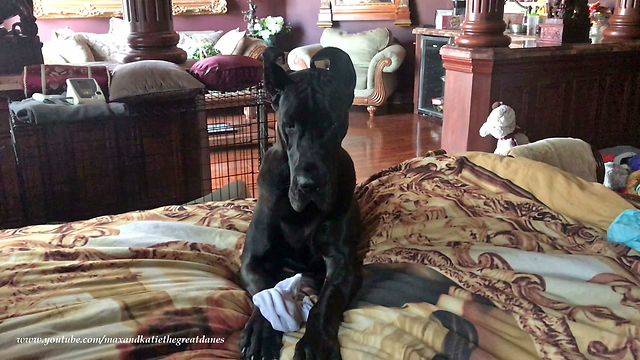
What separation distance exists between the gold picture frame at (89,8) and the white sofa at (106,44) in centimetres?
27

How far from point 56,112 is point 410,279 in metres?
1.55

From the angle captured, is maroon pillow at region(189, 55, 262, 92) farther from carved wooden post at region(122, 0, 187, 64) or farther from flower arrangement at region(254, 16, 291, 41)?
flower arrangement at region(254, 16, 291, 41)

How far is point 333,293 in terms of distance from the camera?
4.03 feet

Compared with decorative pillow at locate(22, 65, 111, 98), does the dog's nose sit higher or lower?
lower

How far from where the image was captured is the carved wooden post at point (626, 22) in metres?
3.72

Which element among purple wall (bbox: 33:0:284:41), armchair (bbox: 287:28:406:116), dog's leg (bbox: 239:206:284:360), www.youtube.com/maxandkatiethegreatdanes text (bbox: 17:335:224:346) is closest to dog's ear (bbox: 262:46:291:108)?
dog's leg (bbox: 239:206:284:360)

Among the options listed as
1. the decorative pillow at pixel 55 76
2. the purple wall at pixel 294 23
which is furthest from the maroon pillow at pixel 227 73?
the purple wall at pixel 294 23

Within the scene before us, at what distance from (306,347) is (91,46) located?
557 centimetres

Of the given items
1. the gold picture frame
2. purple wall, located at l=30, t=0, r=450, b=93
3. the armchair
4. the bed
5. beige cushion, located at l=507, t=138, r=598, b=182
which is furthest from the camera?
purple wall, located at l=30, t=0, r=450, b=93

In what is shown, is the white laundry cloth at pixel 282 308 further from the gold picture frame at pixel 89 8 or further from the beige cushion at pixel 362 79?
the gold picture frame at pixel 89 8

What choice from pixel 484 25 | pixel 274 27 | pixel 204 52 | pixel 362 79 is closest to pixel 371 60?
pixel 362 79

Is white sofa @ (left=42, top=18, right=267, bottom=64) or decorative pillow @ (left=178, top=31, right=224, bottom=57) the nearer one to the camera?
white sofa @ (left=42, top=18, right=267, bottom=64)

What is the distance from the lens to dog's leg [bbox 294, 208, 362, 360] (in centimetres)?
109

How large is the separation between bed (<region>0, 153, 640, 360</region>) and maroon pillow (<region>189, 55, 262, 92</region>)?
0.86 metres
